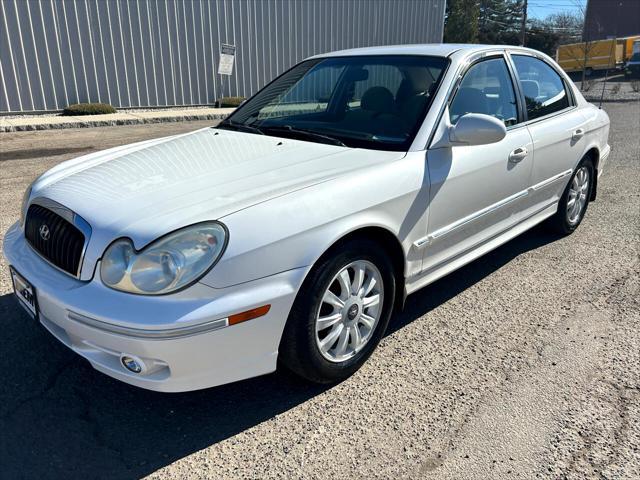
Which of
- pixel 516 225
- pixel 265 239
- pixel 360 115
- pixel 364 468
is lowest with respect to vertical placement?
pixel 364 468

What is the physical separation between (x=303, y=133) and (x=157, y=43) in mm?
12455

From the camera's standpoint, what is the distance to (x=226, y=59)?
14.4 m

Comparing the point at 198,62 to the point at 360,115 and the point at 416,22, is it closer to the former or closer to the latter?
the point at 416,22

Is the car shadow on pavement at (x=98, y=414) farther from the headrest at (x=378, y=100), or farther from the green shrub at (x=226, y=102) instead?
the green shrub at (x=226, y=102)

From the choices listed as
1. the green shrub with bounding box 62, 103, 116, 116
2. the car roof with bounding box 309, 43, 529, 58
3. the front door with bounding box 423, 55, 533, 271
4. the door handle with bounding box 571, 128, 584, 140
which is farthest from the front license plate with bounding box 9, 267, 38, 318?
the green shrub with bounding box 62, 103, 116, 116

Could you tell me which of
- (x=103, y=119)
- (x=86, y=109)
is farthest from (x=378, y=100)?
(x=86, y=109)

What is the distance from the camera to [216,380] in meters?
2.24

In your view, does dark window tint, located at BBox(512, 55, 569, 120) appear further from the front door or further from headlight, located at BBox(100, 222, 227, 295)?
headlight, located at BBox(100, 222, 227, 295)

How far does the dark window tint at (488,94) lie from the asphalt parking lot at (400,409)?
1.27m

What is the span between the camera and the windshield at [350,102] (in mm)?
3109

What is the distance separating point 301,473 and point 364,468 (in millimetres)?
261

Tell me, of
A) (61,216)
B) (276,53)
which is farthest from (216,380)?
(276,53)

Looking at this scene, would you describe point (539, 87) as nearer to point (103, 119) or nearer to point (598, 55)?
point (103, 119)

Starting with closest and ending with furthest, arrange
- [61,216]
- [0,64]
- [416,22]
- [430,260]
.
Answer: [61,216]
[430,260]
[0,64]
[416,22]
